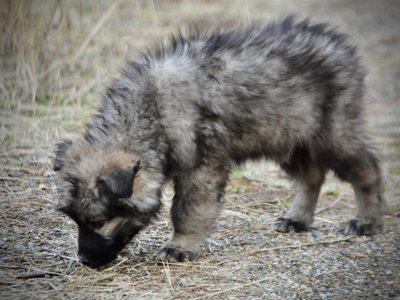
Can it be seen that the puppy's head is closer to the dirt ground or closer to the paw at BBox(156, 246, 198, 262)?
the dirt ground

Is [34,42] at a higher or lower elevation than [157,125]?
lower

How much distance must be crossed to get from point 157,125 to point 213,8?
843 centimetres

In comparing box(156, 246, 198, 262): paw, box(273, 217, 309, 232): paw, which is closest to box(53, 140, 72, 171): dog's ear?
box(156, 246, 198, 262): paw

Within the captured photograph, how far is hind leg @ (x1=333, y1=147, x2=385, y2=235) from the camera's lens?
17.0 ft

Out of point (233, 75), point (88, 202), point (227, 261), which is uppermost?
point (233, 75)

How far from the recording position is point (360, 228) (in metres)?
5.20

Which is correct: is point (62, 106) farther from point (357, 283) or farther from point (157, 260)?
point (357, 283)

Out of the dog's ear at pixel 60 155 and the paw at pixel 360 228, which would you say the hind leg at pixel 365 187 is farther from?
the dog's ear at pixel 60 155

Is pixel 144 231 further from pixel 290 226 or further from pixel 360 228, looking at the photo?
pixel 360 228

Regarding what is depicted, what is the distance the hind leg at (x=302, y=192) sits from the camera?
5355 millimetres

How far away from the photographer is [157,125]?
4.55m

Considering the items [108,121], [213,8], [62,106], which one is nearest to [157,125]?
[108,121]

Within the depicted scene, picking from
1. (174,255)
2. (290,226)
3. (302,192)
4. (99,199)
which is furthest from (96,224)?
(302,192)

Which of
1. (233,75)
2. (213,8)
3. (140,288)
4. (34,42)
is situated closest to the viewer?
(140,288)
